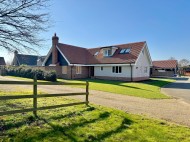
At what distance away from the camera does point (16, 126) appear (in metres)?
5.41

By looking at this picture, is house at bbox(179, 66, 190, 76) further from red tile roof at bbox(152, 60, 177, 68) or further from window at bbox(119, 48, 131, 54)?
window at bbox(119, 48, 131, 54)

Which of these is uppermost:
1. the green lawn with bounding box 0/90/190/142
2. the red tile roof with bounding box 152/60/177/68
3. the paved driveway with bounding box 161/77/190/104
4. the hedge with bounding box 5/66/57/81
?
the red tile roof with bounding box 152/60/177/68

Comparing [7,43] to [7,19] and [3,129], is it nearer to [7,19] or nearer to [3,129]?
[7,19]

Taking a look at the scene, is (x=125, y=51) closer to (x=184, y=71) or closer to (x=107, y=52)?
(x=107, y=52)

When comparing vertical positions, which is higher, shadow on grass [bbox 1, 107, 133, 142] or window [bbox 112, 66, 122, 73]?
window [bbox 112, 66, 122, 73]

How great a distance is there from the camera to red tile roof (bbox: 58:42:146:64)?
28.2 metres

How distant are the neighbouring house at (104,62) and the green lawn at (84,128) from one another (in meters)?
20.2

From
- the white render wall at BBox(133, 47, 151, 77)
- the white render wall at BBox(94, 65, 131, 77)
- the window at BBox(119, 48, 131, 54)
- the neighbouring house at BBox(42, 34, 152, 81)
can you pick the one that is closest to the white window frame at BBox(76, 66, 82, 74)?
the neighbouring house at BBox(42, 34, 152, 81)

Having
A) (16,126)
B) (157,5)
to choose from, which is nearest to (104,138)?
(16,126)

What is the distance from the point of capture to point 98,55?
109ft

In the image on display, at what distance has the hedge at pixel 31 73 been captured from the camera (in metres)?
24.4

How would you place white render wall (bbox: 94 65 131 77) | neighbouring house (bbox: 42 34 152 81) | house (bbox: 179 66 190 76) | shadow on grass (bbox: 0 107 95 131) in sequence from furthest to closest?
1. house (bbox: 179 66 190 76)
2. neighbouring house (bbox: 42 34 152 81)
3. white render wall (bbox: 94 65 131 77)
4. shadow on grass (bbox: 0 107 95 131)

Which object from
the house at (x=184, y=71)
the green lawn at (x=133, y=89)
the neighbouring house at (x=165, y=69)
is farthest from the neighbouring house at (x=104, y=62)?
the house at (x=184, y=71)

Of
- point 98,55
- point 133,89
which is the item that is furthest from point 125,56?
point 133,89
